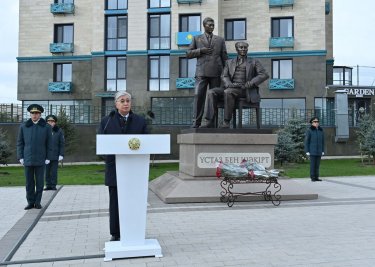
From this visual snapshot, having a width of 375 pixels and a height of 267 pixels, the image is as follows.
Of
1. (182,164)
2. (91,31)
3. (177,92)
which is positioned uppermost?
(91,31)

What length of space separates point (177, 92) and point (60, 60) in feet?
34.5

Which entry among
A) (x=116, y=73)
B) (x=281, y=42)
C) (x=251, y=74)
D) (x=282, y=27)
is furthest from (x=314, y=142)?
(x=116, y=73)

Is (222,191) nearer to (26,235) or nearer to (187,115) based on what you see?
(26,235)

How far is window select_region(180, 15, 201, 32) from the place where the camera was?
112ft

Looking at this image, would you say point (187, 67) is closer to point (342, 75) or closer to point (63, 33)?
point (63, 33)

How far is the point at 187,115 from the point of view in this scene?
27.6 m

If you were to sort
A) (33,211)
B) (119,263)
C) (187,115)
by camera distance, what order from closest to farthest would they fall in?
1. (119,263)
2. (33,211)
3. (187,115)

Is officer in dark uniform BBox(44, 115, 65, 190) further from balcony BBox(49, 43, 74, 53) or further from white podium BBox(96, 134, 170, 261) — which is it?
balcony BBox(49, 43, 74, 53)

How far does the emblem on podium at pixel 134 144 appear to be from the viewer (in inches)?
205

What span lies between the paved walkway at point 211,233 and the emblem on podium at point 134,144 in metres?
1.34

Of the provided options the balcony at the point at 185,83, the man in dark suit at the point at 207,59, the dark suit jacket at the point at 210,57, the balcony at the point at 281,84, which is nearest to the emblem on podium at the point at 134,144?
the man in dark suit at the point at 207,59

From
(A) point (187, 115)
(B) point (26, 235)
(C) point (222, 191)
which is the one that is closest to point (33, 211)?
(B) point (26, 235)

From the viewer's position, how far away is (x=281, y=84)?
33.9 meters

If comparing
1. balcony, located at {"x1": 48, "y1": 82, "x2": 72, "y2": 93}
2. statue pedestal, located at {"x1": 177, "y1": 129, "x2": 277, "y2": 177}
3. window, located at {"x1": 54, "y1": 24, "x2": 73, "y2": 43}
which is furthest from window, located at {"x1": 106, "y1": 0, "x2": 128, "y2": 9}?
statue pedestal, located at {"x1": 177, "y1": 129, "x2": 277, "y2": 177}
